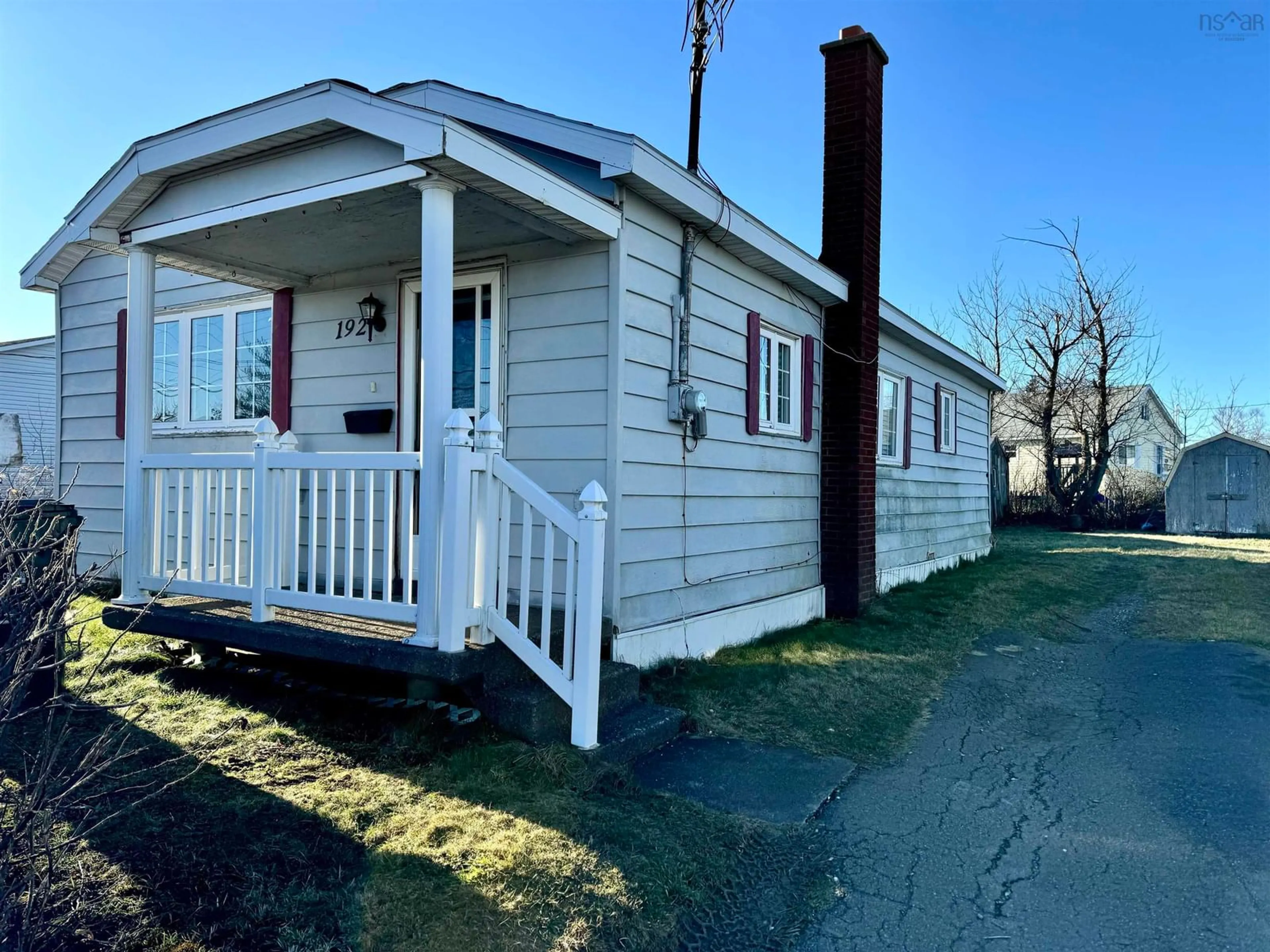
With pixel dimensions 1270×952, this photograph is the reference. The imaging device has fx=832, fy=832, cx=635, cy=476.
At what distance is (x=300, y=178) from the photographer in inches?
179

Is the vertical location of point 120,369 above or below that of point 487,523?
above

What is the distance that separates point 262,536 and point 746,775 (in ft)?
9.57

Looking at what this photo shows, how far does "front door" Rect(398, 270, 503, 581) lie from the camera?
221 inches

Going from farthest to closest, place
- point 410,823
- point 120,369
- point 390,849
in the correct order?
1. point 120,369
2. point 410,823
3. point 390,849

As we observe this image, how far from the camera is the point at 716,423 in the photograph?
6.29 meters

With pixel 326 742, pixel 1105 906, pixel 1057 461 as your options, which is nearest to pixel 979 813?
pixel 1105 906

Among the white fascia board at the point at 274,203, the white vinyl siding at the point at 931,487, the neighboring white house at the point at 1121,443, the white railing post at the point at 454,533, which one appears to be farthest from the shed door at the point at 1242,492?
the white fascia board at the point at 274,203

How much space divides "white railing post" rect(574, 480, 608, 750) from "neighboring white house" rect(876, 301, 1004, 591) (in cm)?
578

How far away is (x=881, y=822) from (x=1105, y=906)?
93cm

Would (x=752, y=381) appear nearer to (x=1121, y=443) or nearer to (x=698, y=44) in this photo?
(x=698, y=44)

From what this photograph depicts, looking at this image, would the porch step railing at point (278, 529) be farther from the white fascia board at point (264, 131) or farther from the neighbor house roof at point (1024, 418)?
the neighbor house roof at point (1024, 418)

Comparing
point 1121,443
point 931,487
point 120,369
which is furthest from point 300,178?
point 1121,443

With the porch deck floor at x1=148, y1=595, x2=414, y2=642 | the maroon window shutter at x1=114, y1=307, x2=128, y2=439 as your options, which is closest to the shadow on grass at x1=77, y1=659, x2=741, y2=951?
the porch deck floor at x1=148, y1=595, x2=414, y2=642

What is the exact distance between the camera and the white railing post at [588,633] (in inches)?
153
